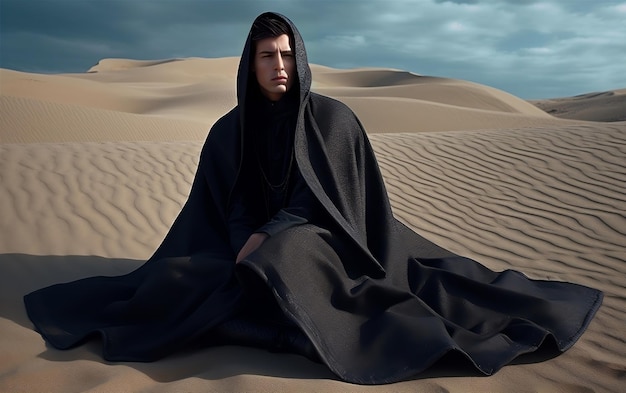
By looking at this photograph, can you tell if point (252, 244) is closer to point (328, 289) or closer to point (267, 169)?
point (328, 289)

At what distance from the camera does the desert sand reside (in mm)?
2941

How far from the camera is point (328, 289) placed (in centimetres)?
310

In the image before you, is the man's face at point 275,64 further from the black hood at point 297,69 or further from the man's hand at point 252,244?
the man's hand at point 252,244

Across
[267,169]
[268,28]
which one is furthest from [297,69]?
[267,169]

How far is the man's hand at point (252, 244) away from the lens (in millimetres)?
3152

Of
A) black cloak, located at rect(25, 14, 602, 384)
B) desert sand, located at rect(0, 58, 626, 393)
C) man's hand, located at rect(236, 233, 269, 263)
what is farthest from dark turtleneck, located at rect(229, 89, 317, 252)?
desert sand, located at rect(0, 58, 626, 393)

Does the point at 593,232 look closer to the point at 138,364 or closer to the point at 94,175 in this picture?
the point at 138,364

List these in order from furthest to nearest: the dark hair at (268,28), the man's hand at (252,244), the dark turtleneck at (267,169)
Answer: the dark turtleneck at (267,169), the dark hair at (268,28), the man's hand at (252,244)

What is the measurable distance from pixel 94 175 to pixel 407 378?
5445mm

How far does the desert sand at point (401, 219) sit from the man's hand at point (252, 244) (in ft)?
1.67

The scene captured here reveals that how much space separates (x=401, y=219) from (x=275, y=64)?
3.63 m

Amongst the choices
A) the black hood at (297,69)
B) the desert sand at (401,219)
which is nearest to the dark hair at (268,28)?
the black hood at (297,69)

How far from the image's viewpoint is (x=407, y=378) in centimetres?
282

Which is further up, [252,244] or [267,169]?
[267,169]
